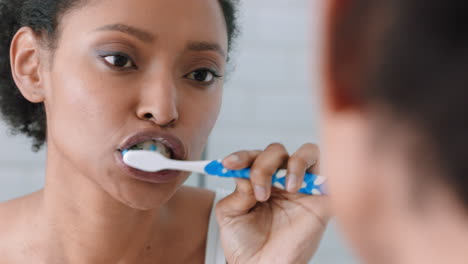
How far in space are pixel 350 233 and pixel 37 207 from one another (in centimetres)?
95

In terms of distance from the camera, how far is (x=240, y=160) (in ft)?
2.42

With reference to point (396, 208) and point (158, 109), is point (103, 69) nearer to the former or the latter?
point (158, 109)

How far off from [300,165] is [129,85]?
271mm

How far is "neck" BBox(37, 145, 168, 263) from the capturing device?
925 mm

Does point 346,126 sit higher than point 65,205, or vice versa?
point 346,126

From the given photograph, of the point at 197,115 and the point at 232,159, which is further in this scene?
the point at 197,115

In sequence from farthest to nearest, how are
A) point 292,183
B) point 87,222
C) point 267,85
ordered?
1. point 267,85
2. point 87,222
3. point 292,183

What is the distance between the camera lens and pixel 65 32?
2.74 feet

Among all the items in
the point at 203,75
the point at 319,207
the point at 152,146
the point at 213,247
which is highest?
the point at 203,75

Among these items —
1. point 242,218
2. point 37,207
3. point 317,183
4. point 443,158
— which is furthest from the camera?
point 37,207

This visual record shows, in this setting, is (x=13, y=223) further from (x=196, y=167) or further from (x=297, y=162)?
(x=297, y=162)

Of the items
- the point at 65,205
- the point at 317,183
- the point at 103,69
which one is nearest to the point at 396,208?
the point at 317,183

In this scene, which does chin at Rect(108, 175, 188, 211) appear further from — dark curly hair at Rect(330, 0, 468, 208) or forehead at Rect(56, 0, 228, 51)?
dark curly hair at Rect(330, 0, 468, 208)

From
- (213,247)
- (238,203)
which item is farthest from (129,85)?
(213,247)
